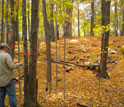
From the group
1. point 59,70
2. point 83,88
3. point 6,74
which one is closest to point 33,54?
point 6,74

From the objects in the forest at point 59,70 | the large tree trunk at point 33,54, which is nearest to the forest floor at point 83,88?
the forest at point 59,70

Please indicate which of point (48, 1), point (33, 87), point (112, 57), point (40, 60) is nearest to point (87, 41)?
point (112, 57)

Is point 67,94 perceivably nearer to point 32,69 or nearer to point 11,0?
point 32,69

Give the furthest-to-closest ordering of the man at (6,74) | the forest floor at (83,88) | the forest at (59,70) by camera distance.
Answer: the forest floor at (83,88) < the forest at (59,70) < the man at (6,74)

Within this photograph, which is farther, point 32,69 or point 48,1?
point 48,1

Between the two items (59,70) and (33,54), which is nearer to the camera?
(33,54)

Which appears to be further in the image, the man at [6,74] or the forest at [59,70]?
the forest at [59,70]

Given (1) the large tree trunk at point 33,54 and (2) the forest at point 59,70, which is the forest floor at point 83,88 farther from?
(1) the large tree trunk at point 33,54

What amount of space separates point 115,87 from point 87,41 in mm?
9854

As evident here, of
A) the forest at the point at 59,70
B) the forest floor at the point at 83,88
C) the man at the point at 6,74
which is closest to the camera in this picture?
the man at the point at 6,74

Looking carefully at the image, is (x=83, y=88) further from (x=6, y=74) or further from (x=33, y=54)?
(x=6, y=74)

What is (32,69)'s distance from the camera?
321 centimetres

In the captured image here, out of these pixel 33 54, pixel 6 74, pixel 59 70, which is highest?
pixel 33 54

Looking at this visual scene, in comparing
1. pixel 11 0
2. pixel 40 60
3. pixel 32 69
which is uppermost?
pixel 11 0
